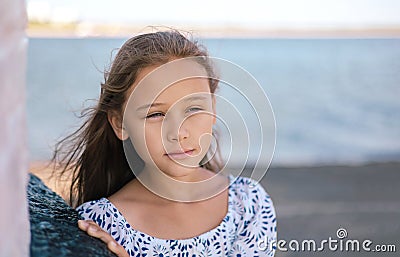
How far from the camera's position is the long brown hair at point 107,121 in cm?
213

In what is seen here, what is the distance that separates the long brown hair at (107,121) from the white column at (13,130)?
3.05 ft

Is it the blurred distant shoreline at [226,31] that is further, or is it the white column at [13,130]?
the blurred distant shoreline at [226,31]

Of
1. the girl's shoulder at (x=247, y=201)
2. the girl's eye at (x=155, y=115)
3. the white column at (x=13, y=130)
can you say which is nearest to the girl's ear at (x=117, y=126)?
the girl's eye at (x=155, y=115)

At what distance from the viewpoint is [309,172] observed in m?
5.59

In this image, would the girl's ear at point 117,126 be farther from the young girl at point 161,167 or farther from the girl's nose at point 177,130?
the girl's nose at point 177,130

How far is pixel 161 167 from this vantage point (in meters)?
2.05

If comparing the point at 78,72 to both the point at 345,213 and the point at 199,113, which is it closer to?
the point at 345,213

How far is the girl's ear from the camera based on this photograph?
2160mm

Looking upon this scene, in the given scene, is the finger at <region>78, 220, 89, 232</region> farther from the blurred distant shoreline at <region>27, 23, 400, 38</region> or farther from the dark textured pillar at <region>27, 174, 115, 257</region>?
the blurred distant shoreline at <region>27, 23, 400, 38</region>

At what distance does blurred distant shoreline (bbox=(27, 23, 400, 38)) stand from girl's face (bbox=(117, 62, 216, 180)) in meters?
16.8

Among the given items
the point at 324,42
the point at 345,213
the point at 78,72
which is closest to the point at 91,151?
the point at 345,213

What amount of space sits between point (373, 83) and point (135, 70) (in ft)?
32.3

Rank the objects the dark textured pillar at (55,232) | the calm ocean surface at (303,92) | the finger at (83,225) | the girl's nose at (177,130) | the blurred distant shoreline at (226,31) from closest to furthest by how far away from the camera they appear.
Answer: the dark textured pillar at (55,232)
the finger at (83,225)
the girl's nose at (177,130)
the calm ocean surface at (303,92)
the blurred distant shoreline at (226,31)

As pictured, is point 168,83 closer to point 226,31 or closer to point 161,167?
point 161,167
